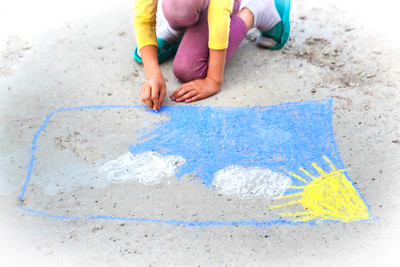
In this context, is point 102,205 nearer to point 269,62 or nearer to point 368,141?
point 368,141

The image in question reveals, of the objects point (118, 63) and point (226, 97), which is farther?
point (118, 63)

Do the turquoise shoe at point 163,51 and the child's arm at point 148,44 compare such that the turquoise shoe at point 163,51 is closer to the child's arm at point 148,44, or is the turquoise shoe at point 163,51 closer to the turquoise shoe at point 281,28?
the child's arm at point 148,44

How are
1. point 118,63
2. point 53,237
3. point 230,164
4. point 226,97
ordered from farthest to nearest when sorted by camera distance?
1. point 118,63
2. point 226,97
3. point 230,164
4. point 53,237

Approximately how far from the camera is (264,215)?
1273mm

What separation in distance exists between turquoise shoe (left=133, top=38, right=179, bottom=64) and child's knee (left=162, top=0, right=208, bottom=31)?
0.24 m

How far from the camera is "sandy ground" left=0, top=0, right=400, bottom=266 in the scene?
117cm

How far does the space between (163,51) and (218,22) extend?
45 centimetres

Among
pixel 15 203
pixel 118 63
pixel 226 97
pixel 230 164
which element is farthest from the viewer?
pixel 118 63

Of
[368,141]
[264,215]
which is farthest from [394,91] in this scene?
[264,215]

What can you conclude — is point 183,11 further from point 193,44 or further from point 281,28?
point 281,28

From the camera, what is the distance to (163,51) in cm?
205

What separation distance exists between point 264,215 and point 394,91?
912 millimetres

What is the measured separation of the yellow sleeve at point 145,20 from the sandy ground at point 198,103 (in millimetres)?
181

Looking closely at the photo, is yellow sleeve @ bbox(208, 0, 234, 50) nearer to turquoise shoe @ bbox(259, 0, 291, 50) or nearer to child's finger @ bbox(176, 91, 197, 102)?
child's finger @ bbox(176, 91, 197, 102)
